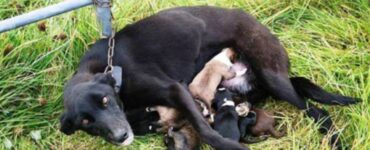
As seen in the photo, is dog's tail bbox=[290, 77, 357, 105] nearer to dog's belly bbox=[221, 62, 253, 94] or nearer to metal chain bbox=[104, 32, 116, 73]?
dog's belly bbox=[221, 62, 253, 94]

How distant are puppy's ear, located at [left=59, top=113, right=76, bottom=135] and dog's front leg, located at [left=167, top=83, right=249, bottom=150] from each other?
655 mm

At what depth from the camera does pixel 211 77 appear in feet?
15.8

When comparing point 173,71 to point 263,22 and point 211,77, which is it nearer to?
point 211,77

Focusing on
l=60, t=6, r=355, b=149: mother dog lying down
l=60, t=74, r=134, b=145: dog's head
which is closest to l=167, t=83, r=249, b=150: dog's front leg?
l=60, t=6, r=355, b=149: mother dog lying down

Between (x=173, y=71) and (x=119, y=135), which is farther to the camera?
(x=173, y=71)

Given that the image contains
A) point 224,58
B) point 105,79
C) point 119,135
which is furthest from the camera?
point 224,58

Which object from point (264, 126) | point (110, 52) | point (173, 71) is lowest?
point (264, 126)

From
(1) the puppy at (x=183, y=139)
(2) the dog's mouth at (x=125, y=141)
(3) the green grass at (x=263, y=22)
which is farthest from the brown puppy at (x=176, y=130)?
(2) the dog's mouth at (x=125, y=141)

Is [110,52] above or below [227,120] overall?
above

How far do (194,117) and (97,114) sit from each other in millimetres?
599

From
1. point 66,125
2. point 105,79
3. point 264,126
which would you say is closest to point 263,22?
point 264,126

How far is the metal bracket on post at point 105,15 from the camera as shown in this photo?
459cm

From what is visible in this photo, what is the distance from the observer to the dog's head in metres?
4.18

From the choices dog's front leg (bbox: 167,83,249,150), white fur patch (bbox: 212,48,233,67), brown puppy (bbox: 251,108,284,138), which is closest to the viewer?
dog's front leg (bbox: 167,83,249,150)
